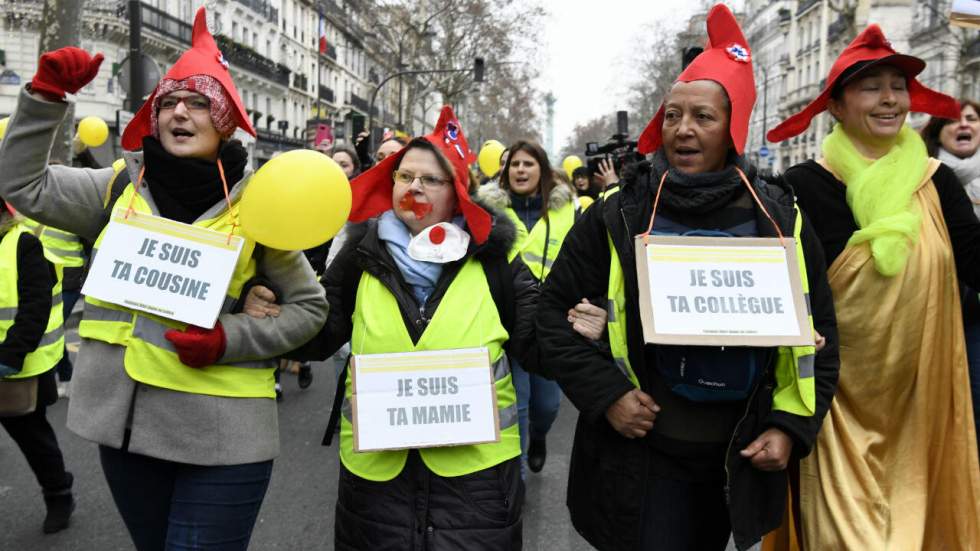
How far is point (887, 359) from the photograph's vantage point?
2783mm

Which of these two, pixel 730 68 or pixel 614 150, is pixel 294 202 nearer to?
pixel 730 68

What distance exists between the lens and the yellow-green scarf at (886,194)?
268cm

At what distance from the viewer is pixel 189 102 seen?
96.8 inches

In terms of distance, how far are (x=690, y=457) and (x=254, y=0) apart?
47.8 m

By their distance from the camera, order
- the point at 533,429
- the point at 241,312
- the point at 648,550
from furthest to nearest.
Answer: the point at 533,429, the point at 241,312, the point at 648,550

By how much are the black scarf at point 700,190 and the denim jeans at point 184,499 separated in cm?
146

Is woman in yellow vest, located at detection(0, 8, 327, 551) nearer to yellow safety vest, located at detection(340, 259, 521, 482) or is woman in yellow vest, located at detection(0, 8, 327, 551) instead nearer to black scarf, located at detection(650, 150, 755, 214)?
yellow safety vest, located at detection(340, 259, 521, 482)

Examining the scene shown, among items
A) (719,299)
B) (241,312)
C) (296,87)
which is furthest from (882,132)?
(296,87)

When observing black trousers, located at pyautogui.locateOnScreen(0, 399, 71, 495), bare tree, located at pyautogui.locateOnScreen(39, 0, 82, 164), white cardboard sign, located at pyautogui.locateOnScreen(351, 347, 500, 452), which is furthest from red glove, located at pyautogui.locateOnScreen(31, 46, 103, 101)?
bare tree, located at pyautogui.locateOnScreen(39, 0, 82, 164)

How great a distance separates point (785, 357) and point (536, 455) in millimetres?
3098

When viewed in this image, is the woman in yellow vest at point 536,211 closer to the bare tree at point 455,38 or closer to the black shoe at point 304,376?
the black shoe at point 304,376

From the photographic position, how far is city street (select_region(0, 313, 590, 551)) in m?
3.96

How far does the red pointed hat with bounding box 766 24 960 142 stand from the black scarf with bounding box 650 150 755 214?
71cm

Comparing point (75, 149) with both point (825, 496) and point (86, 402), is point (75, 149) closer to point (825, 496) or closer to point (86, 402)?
point (86, 402)
